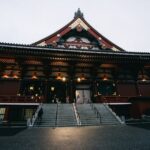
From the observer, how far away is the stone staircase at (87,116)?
12.4 meters

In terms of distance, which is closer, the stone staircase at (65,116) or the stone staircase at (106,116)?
the stone staircase at (65,116)

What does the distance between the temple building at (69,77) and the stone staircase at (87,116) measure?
2865mm

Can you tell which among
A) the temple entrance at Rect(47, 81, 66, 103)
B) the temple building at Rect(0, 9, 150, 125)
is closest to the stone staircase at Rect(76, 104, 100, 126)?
the temple building at Rect(0, 9, 150, 125)

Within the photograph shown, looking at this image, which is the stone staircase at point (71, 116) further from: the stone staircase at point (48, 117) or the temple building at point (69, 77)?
the temple building at point (69, 77)

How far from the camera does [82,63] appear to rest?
62.8 ft

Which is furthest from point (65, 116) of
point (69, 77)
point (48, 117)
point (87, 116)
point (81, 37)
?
point (81, 37)

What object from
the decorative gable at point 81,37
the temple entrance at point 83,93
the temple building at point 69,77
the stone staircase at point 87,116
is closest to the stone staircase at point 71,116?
the stone staircase at point 87,116

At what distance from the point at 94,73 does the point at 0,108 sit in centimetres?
1148

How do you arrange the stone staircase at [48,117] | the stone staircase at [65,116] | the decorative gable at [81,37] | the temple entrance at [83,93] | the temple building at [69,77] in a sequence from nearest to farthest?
the stone staircase at [48,117]
the stone staircase at [65,116]
the temple building at [69,77]
the temple entrance at [83,93]
the decorative gable at [81,37]

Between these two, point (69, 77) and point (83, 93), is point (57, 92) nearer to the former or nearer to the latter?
point (69, 77)

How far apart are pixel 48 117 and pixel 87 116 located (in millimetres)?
3386

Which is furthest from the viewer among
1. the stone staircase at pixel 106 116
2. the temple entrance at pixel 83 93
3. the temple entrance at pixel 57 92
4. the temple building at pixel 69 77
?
the temple entrance at pixel 83 93

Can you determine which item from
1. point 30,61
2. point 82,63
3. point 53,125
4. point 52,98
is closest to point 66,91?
point 52,98

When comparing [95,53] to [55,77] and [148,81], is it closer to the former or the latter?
[55,77]
